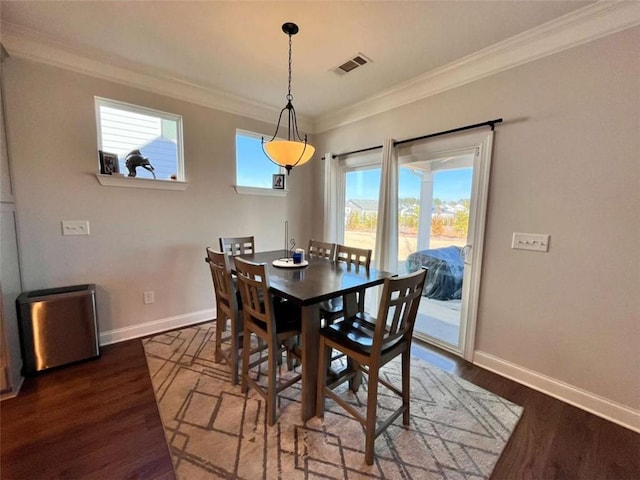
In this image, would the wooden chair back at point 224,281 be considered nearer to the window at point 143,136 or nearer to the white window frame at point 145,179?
the white window frame at point 145,179

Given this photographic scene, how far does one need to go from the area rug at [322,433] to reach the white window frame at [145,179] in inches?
68.4

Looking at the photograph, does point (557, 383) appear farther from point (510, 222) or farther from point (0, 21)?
point (0, 21)

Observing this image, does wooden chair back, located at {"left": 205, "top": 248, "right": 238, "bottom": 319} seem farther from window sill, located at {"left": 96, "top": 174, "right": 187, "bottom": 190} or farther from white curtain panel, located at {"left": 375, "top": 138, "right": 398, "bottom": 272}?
white curtain panel, located at {"left": 375, "top": 138, "right": 398, "bottom": 272}

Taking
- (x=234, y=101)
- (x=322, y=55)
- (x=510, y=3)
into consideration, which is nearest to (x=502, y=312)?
(x=510, y=3)

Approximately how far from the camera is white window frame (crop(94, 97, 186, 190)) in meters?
2.48

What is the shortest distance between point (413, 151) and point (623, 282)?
1914mm

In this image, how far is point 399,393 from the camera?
167 cm

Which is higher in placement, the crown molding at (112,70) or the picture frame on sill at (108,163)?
the crown molding at (112,70)

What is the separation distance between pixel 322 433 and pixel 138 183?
271 centimetres

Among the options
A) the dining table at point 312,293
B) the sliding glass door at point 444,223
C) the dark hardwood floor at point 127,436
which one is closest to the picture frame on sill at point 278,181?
the sliding glass door at point 444,223

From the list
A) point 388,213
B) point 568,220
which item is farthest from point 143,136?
point 568,220

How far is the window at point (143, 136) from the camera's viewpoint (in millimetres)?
2549

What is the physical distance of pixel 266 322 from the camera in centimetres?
166

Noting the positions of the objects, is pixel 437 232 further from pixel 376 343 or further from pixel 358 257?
pixel 376 343
